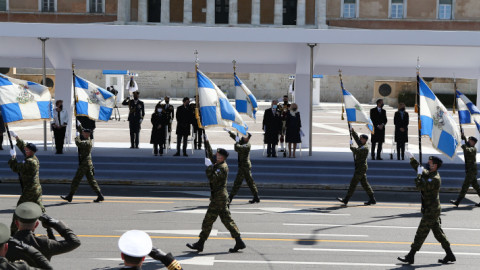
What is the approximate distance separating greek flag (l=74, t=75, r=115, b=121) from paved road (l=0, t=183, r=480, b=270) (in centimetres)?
197

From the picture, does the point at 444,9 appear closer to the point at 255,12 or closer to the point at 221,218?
the point at 255,12

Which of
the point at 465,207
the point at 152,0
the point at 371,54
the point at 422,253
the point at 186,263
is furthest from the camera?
the point at 152,0

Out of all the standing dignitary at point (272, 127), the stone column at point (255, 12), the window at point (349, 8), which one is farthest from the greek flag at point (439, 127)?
the stone column at point (255, 12)

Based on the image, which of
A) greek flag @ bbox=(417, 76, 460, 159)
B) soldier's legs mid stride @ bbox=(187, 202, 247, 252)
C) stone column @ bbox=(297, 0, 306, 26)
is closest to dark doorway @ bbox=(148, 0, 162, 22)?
stone column @ bbox=(297, 0, 306, 26)

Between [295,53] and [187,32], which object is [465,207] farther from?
[187,32]

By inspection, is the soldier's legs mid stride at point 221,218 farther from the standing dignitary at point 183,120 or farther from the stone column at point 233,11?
the stone column at point 233,11

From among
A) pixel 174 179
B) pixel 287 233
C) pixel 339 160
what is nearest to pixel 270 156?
pixel 339 160

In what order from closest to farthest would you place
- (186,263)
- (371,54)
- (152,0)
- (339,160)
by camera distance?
(186,263) < (339,160) < (371,54) < (152,0)

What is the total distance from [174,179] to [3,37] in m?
7.05

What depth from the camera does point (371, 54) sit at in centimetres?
2172

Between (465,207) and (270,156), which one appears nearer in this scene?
(465,207)

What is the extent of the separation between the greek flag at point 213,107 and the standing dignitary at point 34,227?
24.7ft

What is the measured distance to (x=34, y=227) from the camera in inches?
243

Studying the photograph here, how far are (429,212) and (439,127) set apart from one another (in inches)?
118
